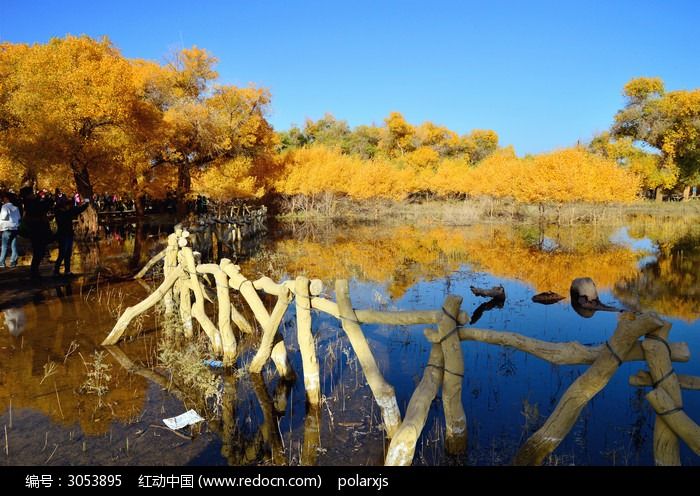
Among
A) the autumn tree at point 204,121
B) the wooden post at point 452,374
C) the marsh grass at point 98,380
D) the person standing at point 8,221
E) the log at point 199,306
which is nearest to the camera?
the wooden post at point 452,374

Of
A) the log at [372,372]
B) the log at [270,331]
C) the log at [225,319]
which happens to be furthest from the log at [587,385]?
the log at [225,319]

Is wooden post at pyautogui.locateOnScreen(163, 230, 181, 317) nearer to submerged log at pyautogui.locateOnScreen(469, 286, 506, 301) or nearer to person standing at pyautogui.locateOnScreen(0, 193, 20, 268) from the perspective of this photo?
person standing at pyautogui.locateOnScreen(0, 193, 20, 268)

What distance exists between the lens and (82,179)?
2208cm

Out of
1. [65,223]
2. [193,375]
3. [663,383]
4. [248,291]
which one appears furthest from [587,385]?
[65,223]

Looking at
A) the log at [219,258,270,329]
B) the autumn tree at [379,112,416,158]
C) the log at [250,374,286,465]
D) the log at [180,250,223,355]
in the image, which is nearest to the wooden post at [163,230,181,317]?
the log at [180,250,223,355]

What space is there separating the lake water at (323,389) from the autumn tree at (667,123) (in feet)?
153

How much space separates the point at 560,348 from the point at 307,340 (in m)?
2.81

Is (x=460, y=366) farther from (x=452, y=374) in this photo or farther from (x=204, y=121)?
(x=204, y=121)

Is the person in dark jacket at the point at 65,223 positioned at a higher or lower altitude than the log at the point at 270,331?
higher

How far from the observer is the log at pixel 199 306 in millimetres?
7441

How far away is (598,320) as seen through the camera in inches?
423

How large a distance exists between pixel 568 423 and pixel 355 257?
16046mm

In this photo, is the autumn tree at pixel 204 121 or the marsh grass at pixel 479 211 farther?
the marsh grass at pixel 479 211

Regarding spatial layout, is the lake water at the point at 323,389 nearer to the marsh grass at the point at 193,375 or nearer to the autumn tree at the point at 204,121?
the marsh grass at the point at 193,375
